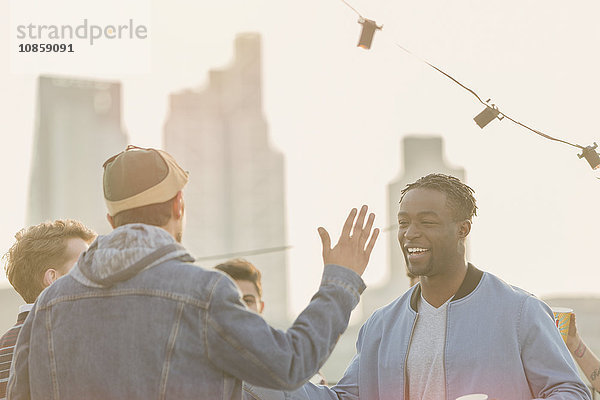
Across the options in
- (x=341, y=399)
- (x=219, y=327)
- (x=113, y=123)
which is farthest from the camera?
(x=113, y=123)

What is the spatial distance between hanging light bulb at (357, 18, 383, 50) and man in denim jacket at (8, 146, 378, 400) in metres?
2.88

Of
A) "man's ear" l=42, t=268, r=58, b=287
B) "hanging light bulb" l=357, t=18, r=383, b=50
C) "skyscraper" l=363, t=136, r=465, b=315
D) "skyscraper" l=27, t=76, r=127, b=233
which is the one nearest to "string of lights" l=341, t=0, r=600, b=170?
"hanging light bulb" l=357, t=18, r=383, b=50

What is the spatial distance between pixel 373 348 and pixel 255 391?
0.51m

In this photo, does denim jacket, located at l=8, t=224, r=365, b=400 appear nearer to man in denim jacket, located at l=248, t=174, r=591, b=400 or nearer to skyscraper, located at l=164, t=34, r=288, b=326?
man in denim jacket, located at l=248, t=174, r=591, b=400

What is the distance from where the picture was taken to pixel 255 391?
2.48 m

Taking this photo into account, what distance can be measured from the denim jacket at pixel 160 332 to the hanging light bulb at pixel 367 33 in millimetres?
2940

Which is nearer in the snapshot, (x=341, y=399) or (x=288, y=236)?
(x=341, y=399)

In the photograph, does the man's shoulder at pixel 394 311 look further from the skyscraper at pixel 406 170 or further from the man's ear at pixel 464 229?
the skyscraper at pixel 406 170

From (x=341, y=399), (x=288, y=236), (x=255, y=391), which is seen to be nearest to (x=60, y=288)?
(x=255, y=391)

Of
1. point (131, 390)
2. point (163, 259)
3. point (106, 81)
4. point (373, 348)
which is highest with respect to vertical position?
point (106, 81)

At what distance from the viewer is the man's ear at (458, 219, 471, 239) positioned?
2.80m

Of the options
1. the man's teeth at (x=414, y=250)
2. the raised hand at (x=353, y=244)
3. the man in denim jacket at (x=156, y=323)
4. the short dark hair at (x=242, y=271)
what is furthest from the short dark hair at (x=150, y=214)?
the short dark hair at (x=242, y=271)

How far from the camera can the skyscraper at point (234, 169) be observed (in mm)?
69875

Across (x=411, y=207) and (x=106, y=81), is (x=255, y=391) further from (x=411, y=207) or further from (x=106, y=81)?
(x=106, y=81)
